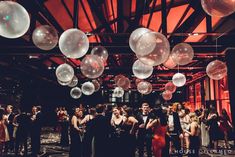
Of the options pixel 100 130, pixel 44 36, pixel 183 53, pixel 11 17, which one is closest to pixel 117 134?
pixel 100 130

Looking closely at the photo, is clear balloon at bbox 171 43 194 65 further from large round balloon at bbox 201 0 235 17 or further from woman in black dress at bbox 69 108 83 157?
woman in black dress at bbox 69 108 83 157

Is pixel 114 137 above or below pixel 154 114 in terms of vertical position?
below

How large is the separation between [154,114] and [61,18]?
2.99 metres

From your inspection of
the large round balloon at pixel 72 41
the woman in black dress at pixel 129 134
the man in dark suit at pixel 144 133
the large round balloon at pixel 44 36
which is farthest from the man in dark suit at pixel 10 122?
the large round balloon at pixel 72 41

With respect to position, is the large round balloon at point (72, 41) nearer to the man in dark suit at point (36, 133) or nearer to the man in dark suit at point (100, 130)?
the man in dark suit at point (100, 130)

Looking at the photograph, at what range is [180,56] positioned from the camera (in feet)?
12.6

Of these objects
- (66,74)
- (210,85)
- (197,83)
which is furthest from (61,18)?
(197,83)

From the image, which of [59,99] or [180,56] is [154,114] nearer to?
[180,56]

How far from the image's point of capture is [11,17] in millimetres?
2135

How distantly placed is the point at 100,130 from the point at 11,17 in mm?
2669

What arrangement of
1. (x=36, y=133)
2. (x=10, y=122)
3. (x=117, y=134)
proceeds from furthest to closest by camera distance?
1. (x=10, y=122)
2. (x=36, y=133)
3. (x=117, y=134)

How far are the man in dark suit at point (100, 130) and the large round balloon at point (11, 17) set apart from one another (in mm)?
2345

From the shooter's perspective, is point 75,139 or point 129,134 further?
point 75,139

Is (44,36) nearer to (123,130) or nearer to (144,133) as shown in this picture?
(123,130)
